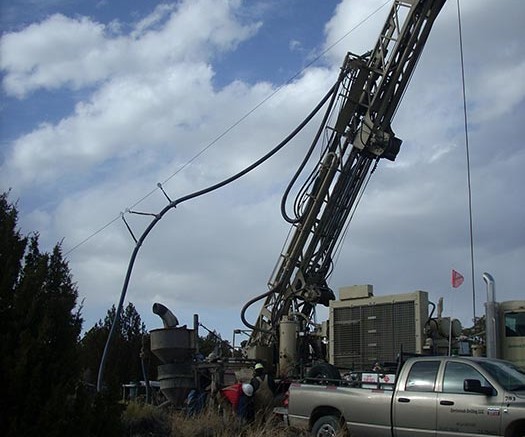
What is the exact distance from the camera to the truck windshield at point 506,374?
1088 cm

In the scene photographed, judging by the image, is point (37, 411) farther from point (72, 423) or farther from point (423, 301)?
point (423, 301)

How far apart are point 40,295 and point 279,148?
1399 centimetres

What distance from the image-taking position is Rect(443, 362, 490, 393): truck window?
11.1m

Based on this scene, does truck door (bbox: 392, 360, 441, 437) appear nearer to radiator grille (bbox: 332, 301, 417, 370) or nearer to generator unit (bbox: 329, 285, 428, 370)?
generator unit (bbox: 329, 285, 428, 370)

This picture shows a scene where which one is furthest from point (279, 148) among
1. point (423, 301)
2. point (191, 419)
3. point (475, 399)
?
point (475, 399)

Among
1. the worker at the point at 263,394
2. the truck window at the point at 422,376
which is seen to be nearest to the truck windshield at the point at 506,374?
the truck window at the point at 422,376

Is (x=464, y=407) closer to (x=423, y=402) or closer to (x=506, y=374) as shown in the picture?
(x=423, y=402)

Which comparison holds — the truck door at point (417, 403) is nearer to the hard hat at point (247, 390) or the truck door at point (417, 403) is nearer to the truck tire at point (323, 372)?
the hard hat at point (247, 390)

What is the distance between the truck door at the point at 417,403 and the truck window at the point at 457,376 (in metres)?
0.21

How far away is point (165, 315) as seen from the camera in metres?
20.4

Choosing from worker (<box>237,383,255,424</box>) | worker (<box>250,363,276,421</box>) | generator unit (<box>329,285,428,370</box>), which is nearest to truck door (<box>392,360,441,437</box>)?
worker (<box>237,383,255,424</box>)

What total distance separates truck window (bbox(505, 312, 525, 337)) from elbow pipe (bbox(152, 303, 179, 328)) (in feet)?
27.5

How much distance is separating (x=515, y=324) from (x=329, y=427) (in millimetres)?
5582

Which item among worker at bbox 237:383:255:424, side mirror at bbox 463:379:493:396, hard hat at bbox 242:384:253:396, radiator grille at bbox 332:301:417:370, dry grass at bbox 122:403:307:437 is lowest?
dry grass at bbox 122:403:307:437
